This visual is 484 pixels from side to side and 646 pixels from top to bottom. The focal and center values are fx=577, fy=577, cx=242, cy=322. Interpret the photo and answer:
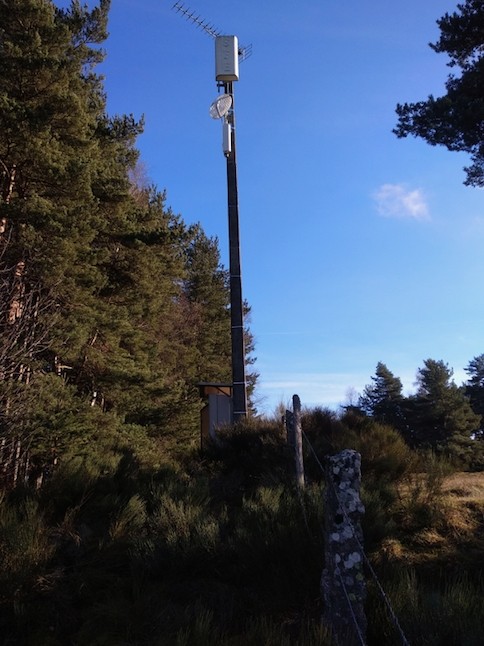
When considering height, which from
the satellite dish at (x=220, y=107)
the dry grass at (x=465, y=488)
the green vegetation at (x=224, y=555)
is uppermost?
the satellite dish at (x=220, y=107)

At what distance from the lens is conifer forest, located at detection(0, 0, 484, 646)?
5395 millimetres

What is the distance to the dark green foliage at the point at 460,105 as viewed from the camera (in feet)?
33.3

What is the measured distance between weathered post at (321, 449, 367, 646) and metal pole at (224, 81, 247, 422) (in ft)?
32.2

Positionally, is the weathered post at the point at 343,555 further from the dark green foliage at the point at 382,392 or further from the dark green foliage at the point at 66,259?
the dark green foliage at the point at 382,392

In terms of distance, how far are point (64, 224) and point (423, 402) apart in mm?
28059

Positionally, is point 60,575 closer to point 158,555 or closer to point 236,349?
point 158,555

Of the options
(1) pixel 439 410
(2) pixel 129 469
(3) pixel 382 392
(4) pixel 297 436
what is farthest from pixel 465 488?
(3) pixel 382 392

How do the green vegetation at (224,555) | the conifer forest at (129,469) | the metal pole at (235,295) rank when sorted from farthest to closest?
the metal pole at (235,295), the conifer forest at (129,469), the green vegetation at (224,555)

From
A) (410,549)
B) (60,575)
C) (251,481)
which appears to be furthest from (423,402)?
(60,575)

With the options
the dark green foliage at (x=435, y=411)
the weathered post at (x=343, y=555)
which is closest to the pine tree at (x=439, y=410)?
the dark green foliage at (x=435, y=411)

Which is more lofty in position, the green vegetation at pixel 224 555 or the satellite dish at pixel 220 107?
the satellite dish at pixel 220 107

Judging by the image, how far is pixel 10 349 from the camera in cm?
929

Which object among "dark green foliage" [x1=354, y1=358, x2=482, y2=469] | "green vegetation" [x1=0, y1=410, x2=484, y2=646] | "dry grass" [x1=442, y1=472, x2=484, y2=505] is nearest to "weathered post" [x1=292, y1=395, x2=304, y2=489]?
"green vegetation" [x1=0, y1=410, x2=484, y2=646]

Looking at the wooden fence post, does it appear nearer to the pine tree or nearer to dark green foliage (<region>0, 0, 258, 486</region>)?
dark green foliage (<region>0, 0, 258, 486</region>)
